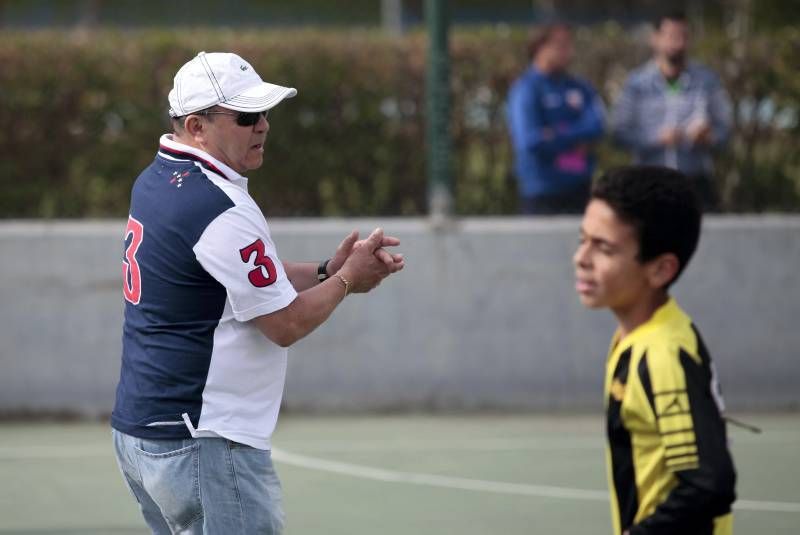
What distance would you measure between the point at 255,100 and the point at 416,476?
4119 mm

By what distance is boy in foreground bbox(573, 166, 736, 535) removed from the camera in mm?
3084

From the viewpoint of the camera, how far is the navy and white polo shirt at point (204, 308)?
399 cm

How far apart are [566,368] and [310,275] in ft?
16.8

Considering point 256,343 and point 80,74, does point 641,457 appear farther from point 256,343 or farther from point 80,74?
point 80,74

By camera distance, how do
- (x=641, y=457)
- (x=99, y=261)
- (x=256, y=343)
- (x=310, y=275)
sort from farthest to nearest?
(x=99, y=261)
(x=310, y=275)
(x=256, y=343)
(x=641, y=457)

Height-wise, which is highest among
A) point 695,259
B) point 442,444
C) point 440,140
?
point 440,140

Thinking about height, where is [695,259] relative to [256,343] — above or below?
below

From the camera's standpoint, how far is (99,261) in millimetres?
9430

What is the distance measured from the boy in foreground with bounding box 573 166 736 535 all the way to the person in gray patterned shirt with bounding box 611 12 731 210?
6409 millimetres

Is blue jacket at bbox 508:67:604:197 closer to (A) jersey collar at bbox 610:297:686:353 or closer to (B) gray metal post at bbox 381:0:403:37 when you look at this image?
(A) jersey collar at bbox 610:297:686:353

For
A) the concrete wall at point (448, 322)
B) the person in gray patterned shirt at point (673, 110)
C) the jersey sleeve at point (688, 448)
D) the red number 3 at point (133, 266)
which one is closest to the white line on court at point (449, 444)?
the concrete wall at point (448, 322)

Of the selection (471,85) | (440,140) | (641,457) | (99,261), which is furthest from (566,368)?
(641,457)

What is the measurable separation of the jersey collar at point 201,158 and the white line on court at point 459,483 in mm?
3775

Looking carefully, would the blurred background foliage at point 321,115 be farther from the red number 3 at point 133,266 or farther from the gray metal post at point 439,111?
the red number 3 at point 133,266
